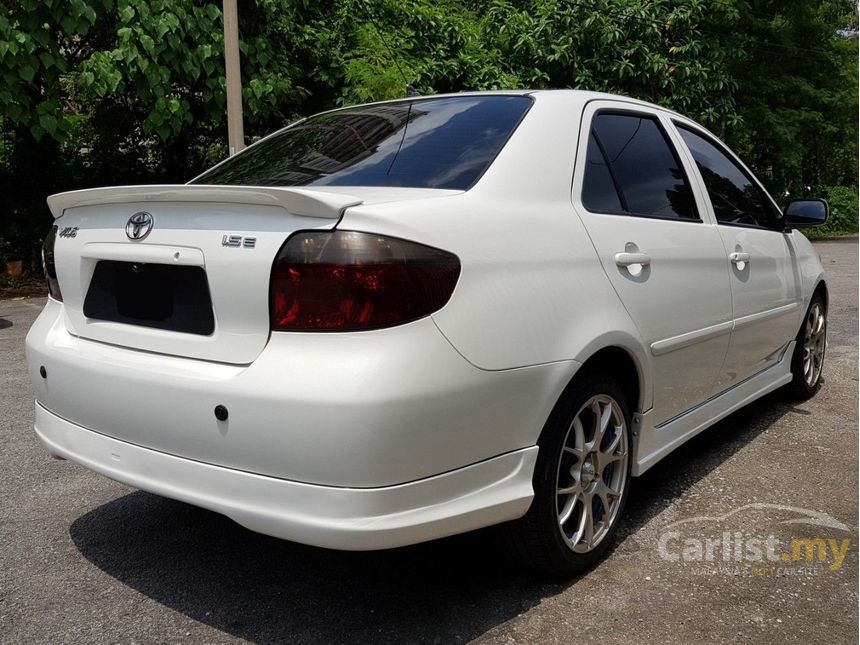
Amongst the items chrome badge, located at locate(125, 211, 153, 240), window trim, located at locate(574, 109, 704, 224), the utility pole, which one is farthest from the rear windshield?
the utility pole

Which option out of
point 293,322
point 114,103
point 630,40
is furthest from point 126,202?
point 630,40

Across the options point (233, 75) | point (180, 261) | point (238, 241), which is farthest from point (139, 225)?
point (233, 75)

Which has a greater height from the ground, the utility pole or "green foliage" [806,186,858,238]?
the utility pole

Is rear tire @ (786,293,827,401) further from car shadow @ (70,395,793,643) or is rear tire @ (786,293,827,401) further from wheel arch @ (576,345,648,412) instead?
wheel arch @ (576,345,648,412)

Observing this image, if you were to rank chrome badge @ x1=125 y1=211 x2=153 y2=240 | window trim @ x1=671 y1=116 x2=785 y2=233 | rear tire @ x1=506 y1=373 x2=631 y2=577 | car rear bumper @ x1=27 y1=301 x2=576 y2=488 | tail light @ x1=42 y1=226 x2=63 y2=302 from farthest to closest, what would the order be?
1. window trim @ x1=671 y1=116 x2=785 y2=233
2. tail light @ x1=42 y1=226 x2=63 y2=302
3. rear tire @ x1=506 y1=373 x2=631 y2=577
4. chrome badge @ x1=125 y1=211 x2=153 y2=240
5. car rear bumper @ x1=27 y1=301 x2=576 y2=488

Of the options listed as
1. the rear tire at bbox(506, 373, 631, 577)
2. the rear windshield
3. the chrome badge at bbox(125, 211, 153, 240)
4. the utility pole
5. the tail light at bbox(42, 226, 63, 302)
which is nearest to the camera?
the chrome badge at bbox(125, 211, 153, 240)

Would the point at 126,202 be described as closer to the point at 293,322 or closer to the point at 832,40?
the point at 293,322

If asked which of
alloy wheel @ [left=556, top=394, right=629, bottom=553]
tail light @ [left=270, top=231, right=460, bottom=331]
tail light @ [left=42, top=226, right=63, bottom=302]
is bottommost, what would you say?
alloy wheel @ [left=556, top=394, right=629, bottom=553]

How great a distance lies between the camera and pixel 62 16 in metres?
9.50

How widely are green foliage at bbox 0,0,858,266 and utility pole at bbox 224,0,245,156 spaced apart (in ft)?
3.56

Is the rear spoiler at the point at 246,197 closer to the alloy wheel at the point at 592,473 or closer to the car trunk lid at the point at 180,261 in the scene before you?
the car trunk lid at the point at 180,261

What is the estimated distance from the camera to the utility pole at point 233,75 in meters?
9.20

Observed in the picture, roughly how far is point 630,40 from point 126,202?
14.2m

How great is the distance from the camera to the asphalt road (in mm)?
2467
